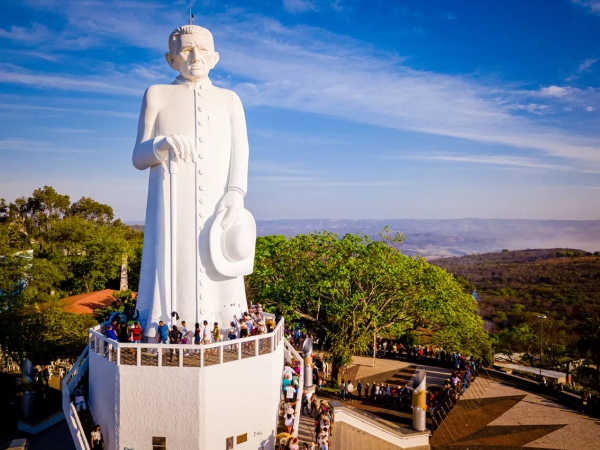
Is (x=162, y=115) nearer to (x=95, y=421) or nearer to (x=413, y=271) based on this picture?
(x=95, y=421)

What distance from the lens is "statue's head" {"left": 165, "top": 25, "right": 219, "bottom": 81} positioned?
53.1 feet

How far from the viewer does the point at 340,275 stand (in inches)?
1064

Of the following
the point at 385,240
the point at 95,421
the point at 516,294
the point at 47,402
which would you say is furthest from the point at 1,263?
the point at 516,294

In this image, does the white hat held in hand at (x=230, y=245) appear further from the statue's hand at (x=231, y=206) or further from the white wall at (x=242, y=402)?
the white wall at (x=242, y=402)

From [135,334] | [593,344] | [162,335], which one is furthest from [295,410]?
[593,344]

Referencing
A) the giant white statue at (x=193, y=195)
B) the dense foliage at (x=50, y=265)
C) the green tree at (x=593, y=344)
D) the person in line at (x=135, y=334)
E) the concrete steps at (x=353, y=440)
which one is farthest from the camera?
the green tree at (x=593, y=344)

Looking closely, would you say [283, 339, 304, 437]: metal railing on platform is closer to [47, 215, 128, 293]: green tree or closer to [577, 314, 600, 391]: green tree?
[577, 314, 600, 391]: green tree

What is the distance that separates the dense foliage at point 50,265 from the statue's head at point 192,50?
1567cm

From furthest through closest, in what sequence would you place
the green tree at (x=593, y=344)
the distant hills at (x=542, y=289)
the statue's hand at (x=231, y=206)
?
the distant hills at (x=542, y=289)
the green tree at (x=593, y=344)
the statue's hand at (x=231, y=206)

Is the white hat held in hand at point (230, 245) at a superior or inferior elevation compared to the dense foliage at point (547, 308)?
superior

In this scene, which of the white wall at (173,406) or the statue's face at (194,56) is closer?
the white wall at (173,406)

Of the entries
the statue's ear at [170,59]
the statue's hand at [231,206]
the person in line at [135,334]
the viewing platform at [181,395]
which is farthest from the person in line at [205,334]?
the statue's ear at [170,59]

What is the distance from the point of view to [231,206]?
16.2 meters

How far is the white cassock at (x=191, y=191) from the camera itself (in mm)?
15570
